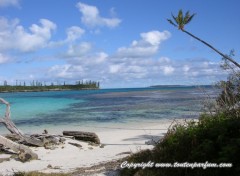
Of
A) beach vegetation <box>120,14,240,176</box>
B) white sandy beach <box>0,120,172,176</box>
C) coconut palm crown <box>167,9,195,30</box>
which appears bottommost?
white sandy beach <box>0,120,172,176</box>

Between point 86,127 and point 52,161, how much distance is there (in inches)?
455

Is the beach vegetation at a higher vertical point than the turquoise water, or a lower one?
higher

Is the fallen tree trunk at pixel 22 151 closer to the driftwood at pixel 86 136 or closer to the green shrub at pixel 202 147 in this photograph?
the driftwood at pixel 86 136

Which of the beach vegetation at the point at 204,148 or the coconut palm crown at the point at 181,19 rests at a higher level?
the coconut palm crown at the point at 181,19

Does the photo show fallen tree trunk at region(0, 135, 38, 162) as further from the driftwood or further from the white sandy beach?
the driftwood

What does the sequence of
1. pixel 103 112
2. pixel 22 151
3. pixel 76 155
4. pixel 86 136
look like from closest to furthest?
pixel 22 151 → pixel 76 155 → pixel 86 136 → pixel 103 112

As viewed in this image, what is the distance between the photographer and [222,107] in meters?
7.87

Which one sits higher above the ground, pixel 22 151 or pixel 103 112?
pixel 22 151

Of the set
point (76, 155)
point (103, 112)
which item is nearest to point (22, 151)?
point (76, 155)

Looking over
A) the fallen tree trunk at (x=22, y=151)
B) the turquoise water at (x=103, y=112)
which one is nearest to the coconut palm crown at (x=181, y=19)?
the turquoise water at (x=103, y=112)

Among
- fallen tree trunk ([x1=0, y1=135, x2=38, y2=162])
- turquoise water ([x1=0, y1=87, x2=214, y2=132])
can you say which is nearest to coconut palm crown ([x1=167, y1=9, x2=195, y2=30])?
turquoise water ([x1=0, y1=87, x2=214, y2=132])

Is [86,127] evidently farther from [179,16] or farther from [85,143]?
[179,16]

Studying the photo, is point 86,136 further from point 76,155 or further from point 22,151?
point 22,151

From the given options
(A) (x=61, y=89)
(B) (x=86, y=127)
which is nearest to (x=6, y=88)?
(A) (x=61, y=89)
